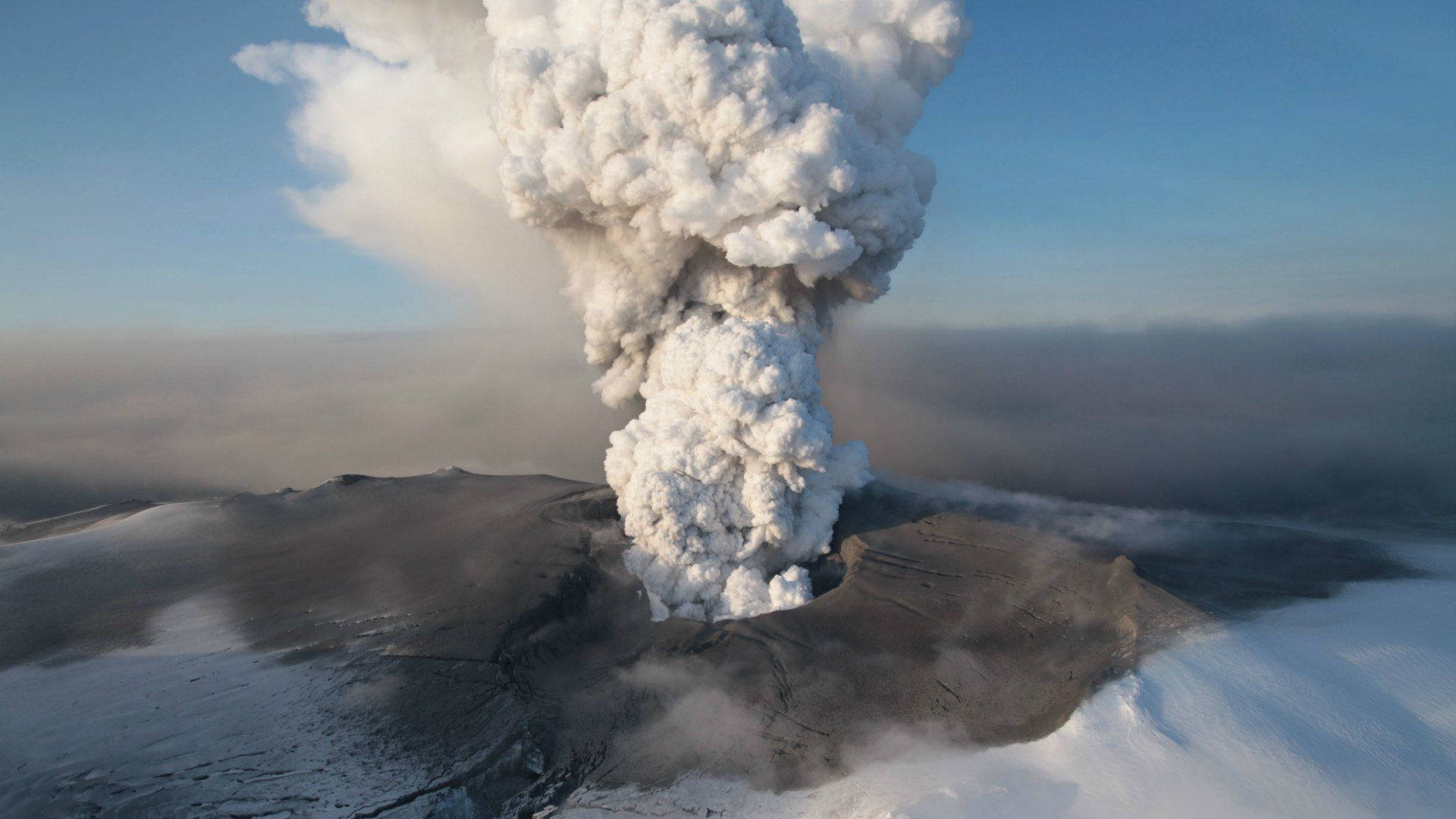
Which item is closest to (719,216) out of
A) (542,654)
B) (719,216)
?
(719,216)

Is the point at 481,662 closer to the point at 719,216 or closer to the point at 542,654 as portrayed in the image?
the point at 542,654

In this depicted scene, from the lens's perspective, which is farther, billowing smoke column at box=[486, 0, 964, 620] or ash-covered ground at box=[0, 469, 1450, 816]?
billowing smoke column at box=[486, 0, 964, 620]

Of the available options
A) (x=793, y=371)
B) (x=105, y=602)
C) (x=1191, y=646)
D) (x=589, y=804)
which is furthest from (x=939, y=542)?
(x=105, y=602)

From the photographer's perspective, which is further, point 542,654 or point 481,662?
point 542,654

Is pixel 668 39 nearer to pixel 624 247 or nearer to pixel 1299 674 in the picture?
pixel 624 247
